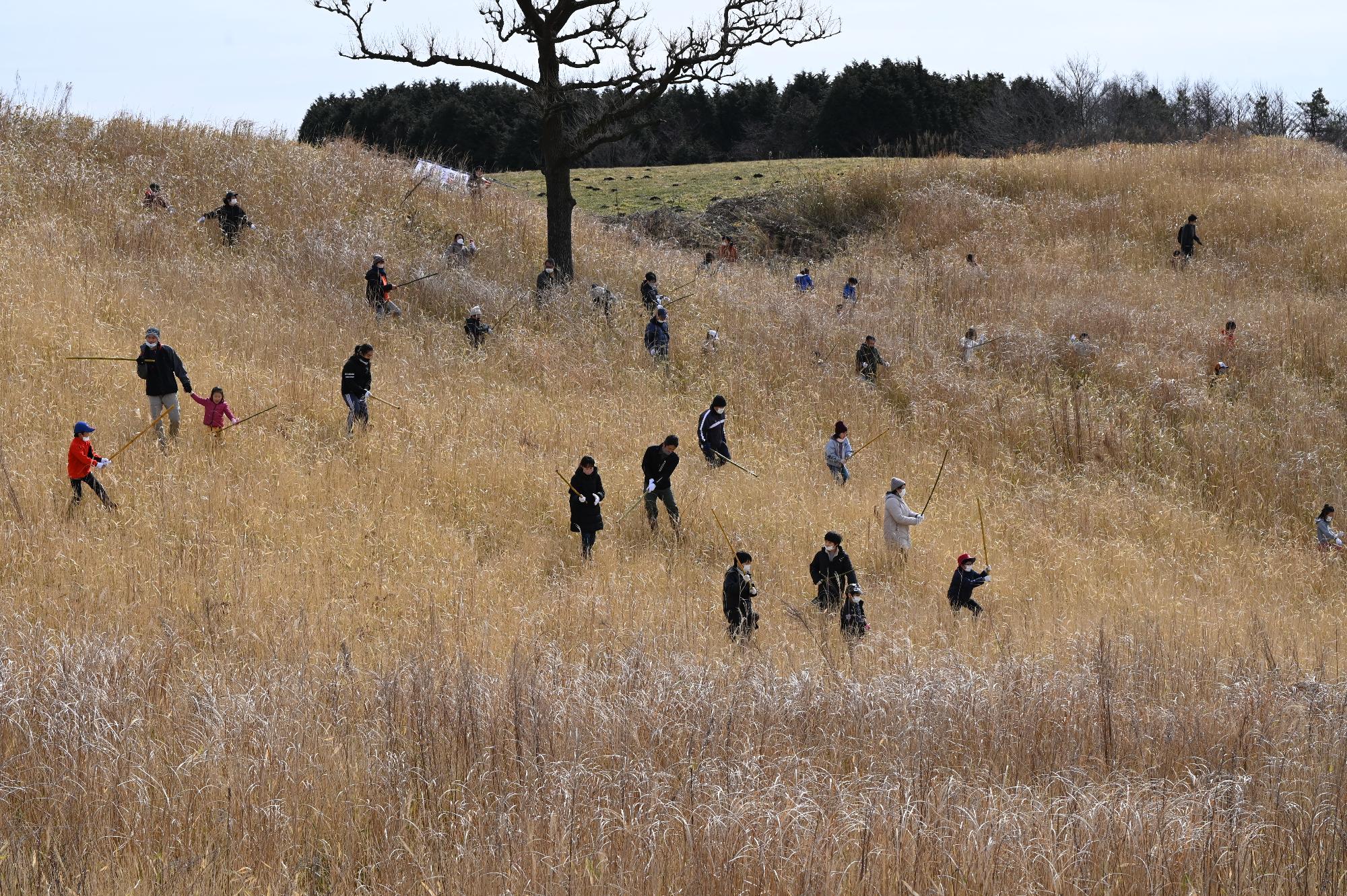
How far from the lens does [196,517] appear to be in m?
10.1

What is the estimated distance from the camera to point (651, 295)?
18703 mm

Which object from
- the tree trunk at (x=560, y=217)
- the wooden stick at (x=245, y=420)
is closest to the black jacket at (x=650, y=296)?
the tree trunk at (x=560, y=217)

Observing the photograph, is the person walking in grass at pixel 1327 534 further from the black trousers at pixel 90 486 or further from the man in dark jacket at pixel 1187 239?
the black trousers at pixel 90 486

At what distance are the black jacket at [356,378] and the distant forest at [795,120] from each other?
102ft

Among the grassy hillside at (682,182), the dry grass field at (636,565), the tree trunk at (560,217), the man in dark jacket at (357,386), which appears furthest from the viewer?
the grassy hillside at (682,182)

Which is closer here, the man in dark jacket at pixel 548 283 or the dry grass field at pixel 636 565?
the dry grass field at pixel 636 565

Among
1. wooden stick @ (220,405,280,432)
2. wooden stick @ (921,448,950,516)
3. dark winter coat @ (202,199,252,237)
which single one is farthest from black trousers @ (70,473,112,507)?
dark winter coat @ (202,199,252,237)

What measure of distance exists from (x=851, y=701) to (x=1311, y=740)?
2664mm

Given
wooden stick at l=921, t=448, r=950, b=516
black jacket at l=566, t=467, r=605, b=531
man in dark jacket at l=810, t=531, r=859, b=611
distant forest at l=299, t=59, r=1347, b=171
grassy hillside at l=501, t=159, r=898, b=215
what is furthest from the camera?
distant forest at l=299, t=59, r=1347, b=171

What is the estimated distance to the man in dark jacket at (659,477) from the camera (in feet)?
37.5

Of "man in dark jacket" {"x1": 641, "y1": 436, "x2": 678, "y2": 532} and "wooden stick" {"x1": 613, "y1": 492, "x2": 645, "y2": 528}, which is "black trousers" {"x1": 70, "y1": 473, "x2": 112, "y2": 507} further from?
"man in dark jacket" {"x1": 641, "y1": 436, "x2": 678, "y2": 532}

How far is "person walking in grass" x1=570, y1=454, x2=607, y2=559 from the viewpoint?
10.7m

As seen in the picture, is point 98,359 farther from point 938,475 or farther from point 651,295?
point 938,475

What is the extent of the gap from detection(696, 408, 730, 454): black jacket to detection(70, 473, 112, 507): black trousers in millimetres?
6808
